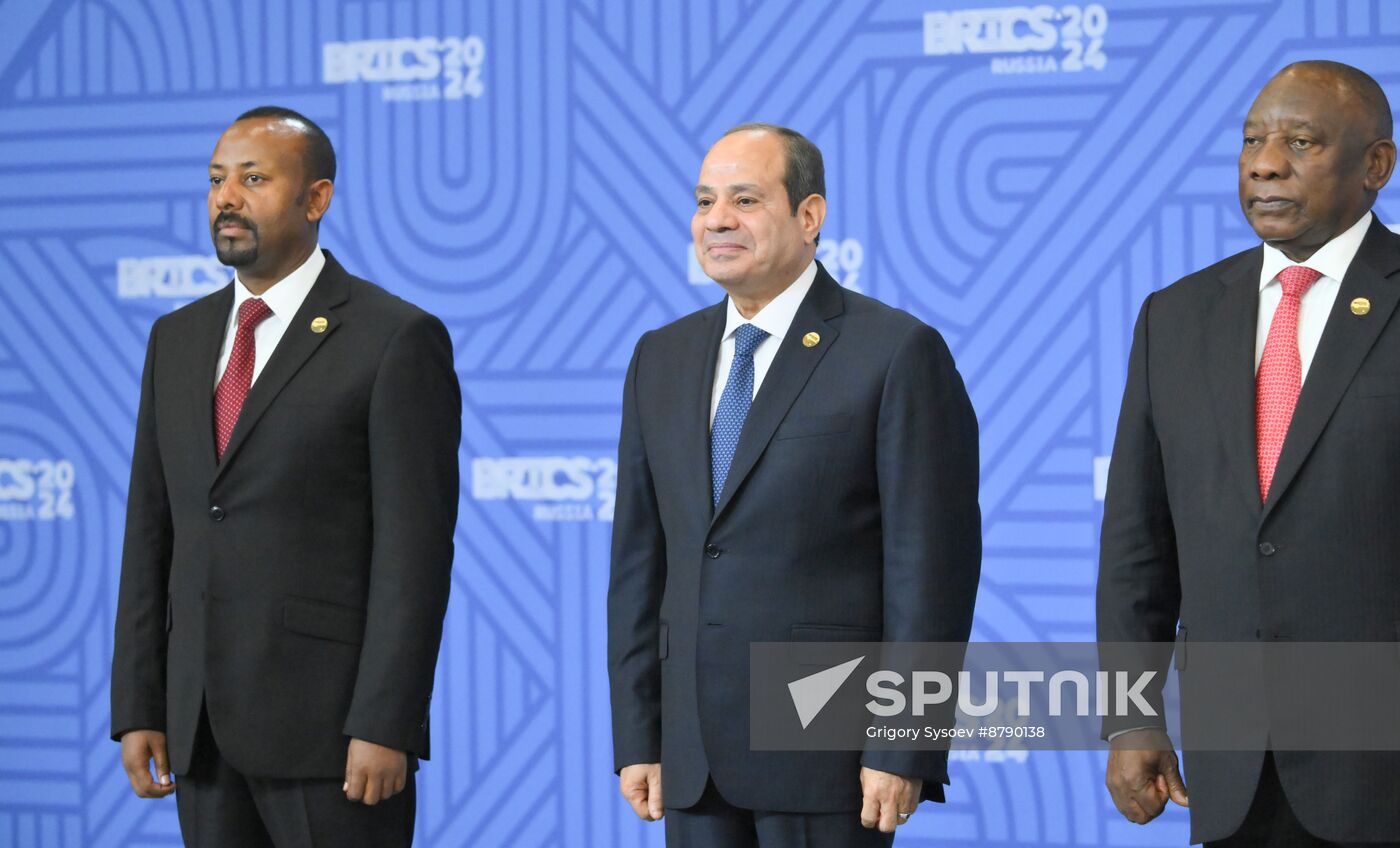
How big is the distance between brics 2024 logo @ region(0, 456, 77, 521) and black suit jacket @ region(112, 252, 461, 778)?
2021 mm

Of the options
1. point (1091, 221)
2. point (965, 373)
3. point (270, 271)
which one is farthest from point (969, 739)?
point (270, 271)

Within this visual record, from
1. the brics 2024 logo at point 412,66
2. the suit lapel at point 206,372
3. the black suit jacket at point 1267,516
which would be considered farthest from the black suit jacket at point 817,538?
the brics 2024 logo at point 412,66

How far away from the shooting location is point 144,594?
272 centimetres

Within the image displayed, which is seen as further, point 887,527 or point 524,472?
point 524,472

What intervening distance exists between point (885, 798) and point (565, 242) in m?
2.19

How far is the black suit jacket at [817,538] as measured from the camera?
233 centimetres

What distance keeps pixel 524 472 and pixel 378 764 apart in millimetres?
1690

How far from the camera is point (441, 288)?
4.25 meters

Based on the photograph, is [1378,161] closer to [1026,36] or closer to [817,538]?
[817,538]

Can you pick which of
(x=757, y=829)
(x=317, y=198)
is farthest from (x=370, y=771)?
(x=317, y=198)

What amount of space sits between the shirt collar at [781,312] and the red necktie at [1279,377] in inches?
25.6

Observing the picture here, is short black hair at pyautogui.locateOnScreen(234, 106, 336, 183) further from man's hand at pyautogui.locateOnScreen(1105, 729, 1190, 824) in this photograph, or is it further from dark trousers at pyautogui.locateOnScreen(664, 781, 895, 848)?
man's hand at pyautogui.locateOnScreen(1105, 729, 1190, 824)

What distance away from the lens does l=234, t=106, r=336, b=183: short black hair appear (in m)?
2.77

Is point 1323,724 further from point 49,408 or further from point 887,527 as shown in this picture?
point 49,408
